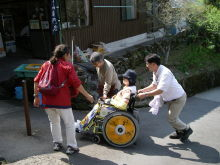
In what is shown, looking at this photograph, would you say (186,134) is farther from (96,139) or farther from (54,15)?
(54,15)

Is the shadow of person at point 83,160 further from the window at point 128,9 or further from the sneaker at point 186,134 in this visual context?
the window at point 128,9

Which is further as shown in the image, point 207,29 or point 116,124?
point 207,29

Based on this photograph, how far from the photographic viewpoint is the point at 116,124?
197 inches

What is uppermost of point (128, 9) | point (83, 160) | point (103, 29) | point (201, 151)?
point (128, 9)

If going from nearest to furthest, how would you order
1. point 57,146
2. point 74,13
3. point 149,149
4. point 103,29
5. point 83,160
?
1. point 83,160
2. point 57,146
3. point 149,149
4. point 74,13
5. point 103,29

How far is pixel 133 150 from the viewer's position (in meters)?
5.00

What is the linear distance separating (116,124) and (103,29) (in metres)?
8.18

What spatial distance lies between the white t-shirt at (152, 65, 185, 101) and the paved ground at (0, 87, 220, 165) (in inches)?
37.1

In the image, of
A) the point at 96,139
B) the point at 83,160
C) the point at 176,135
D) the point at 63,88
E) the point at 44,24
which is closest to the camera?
the point at 63,88

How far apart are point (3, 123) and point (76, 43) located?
18.1 ft

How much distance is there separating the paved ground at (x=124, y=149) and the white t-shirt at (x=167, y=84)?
0.94 metres

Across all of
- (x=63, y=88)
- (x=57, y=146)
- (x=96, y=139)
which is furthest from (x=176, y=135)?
(x=63, y=88)

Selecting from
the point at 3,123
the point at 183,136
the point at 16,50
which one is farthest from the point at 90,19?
the point at 183,136

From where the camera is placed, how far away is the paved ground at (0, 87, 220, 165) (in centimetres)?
461
